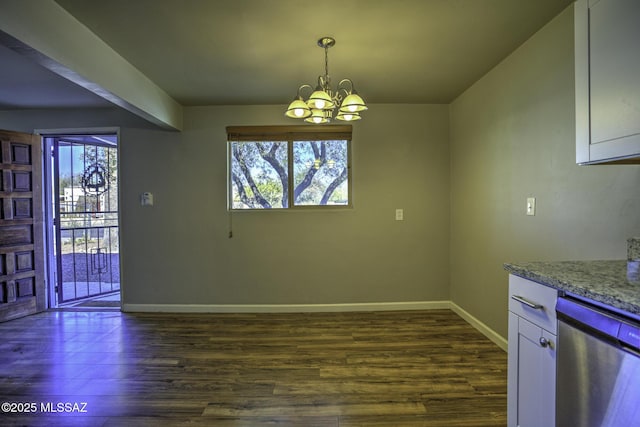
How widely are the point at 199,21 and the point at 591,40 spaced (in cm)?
211

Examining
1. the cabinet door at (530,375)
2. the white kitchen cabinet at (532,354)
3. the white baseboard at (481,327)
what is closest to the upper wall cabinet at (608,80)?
the white kitchen cabinet at (532,354)

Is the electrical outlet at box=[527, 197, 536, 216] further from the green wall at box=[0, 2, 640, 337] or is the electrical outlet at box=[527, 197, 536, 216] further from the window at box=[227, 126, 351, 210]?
the window at box=[227, 126, 351, 210]

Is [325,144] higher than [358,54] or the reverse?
the reverse

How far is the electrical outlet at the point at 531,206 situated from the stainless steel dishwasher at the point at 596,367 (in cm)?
137

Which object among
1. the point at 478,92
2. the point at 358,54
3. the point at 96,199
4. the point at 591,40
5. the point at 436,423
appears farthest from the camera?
the point at 96,199

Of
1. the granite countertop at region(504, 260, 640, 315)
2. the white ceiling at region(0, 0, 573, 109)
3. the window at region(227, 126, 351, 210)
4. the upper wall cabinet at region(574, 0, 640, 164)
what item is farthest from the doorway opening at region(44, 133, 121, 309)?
the upper wall cabinet at region(574, 0, 640, 164)

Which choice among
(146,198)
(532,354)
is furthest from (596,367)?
(146,198)

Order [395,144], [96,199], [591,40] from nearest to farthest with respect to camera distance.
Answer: [591,40], [395,144], [96,199]

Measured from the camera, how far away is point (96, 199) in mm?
4691

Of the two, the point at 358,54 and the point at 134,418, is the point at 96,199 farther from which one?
the point at 358,54

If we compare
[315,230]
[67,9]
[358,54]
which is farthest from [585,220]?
[67,9]

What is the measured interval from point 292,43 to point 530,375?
2392mm

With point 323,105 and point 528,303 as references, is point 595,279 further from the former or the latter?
point 323,105

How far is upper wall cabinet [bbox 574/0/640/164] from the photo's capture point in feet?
3.91
